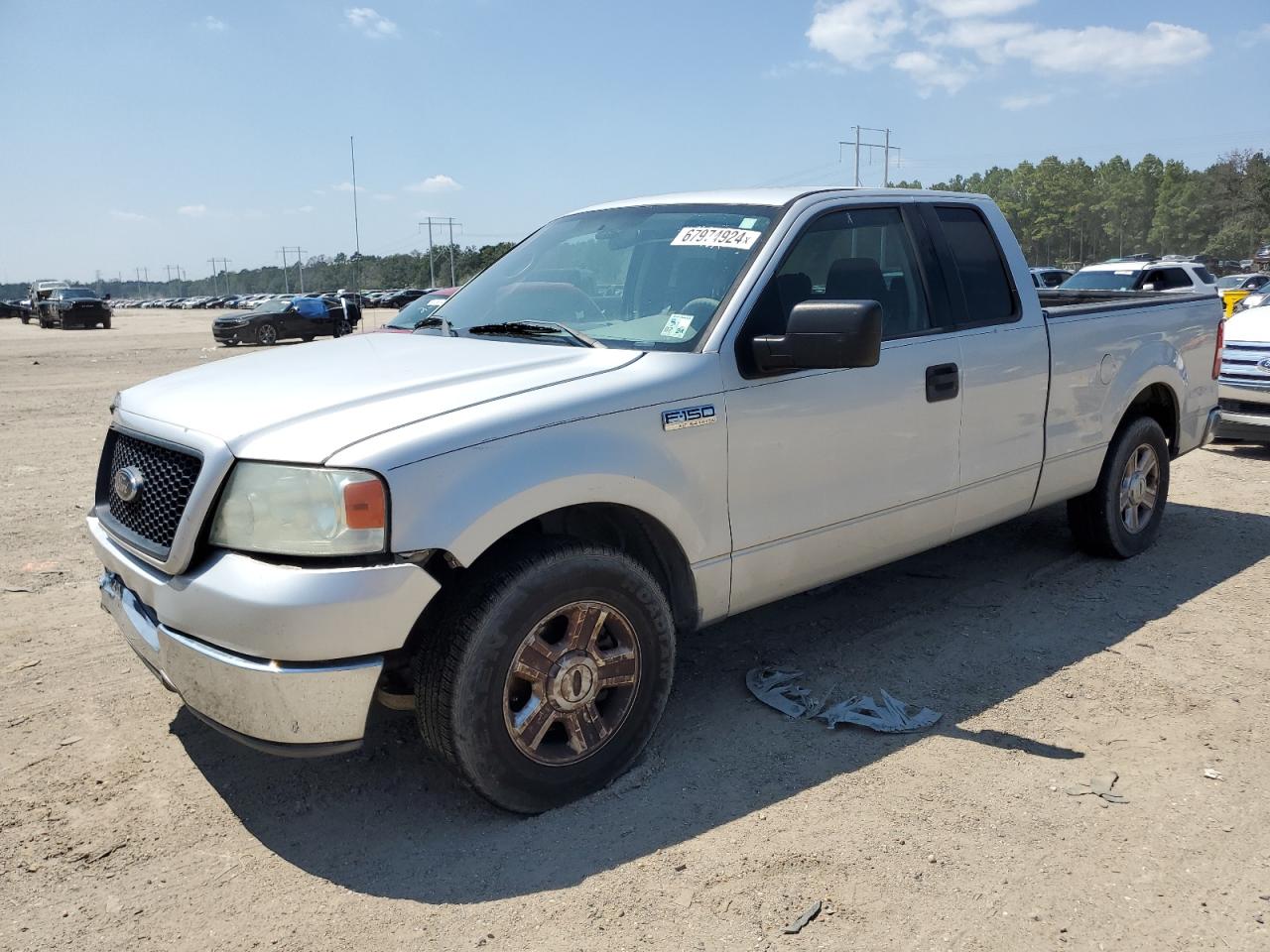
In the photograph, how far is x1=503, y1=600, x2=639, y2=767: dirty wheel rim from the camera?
10.0 feet

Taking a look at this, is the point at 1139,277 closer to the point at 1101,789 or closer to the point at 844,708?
the point at 844,708

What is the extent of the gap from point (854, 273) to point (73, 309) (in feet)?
136

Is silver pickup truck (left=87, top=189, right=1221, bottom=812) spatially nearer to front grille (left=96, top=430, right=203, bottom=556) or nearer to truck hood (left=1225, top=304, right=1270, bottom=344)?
front grille (left=96, top=430, right=203, bottom=556)

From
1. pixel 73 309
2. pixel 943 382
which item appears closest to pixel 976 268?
pixel 943 382

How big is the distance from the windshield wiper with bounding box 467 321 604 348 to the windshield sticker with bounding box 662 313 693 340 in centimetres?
24

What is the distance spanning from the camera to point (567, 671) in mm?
3109

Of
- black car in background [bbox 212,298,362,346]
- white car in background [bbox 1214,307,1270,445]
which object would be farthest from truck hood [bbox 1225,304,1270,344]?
black car in background [bbox 212,298,362,346]

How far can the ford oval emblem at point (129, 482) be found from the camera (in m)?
3.13

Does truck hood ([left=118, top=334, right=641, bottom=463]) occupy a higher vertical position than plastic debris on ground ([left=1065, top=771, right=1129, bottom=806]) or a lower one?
higher

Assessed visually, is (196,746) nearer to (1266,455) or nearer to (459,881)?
(459,881)

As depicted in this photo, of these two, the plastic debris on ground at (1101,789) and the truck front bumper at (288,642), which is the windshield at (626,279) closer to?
the truck front bumper at (288,642)

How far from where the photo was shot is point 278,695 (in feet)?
8.83

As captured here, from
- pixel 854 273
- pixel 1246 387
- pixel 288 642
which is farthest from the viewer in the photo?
pixel 1246 387

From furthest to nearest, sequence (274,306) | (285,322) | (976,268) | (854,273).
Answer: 1. (274,306)
2. (285,322)
3. (976,268)
4. (854,273)
